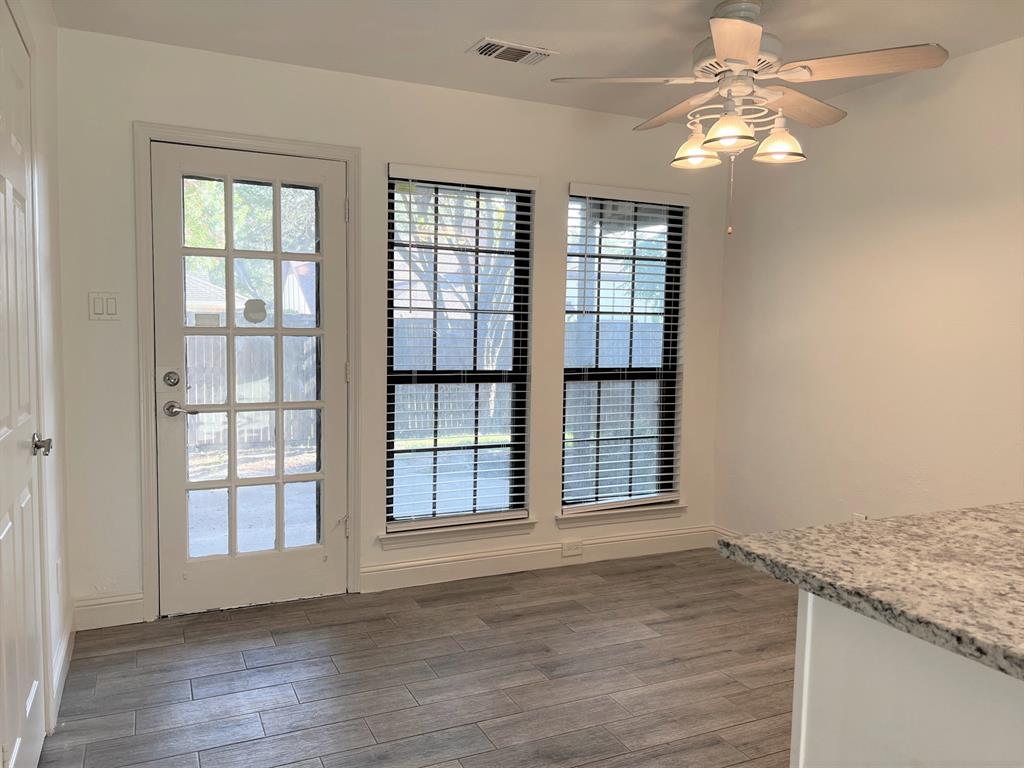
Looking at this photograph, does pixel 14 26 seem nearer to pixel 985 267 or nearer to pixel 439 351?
pixel 439 351

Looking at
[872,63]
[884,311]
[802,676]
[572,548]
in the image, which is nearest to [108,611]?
[572,548]

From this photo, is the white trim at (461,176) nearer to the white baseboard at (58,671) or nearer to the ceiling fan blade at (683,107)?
the ceiling fan blade at (683,107)

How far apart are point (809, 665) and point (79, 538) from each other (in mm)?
3026

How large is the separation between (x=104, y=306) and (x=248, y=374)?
2.07ft

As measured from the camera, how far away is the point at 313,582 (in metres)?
3.64

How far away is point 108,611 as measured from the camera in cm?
327

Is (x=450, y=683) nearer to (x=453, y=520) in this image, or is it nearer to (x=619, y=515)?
(x=453, y=520)

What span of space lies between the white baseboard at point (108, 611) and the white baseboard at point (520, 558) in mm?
972

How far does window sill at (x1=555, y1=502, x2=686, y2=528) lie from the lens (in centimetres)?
423

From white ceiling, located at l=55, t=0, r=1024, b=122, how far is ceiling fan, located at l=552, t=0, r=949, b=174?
224 millimetres

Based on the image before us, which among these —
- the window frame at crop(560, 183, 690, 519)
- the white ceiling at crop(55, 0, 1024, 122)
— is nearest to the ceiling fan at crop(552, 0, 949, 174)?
the white ceiling at crop(55, 0, 1024, 122)

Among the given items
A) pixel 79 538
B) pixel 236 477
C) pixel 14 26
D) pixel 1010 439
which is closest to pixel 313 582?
pixel 236 477

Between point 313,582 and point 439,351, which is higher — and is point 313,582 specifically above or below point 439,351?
below

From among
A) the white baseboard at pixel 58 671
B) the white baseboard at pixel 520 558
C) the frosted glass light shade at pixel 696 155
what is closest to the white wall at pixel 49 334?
the white baseboard at pixel 58 671
